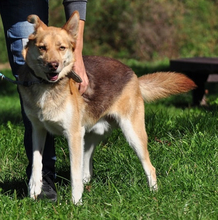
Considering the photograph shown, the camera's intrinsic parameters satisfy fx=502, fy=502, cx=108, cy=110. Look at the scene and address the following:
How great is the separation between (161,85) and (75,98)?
996 millimetres

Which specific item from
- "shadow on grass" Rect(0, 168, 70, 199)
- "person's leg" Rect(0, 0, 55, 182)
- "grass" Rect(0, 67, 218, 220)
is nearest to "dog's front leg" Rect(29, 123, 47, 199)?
"grass" Rect(0, 67, 218, 220)

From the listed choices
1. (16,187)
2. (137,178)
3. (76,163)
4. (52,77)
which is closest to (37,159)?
(76,163)

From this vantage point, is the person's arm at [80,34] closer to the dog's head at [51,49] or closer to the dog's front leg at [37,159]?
the dog's head at [51,49]

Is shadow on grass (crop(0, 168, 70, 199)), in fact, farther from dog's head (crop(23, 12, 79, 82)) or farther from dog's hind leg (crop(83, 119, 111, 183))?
dog's head (crop(23, 12, 79, 82))

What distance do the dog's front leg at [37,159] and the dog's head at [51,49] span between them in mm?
462

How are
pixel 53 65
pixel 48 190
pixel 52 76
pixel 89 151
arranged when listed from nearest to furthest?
pixel 53 65 < pixel 52 76 < pixel 48 190 < pixel 89 151

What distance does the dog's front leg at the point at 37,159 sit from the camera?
372cm

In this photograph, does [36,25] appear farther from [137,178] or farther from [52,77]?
[137,178]

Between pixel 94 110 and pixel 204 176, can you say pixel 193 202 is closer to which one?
pixel 204 176

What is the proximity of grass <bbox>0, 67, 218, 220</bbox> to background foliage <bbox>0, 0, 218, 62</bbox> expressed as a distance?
11.0m

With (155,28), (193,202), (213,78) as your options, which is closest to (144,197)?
(193,202)

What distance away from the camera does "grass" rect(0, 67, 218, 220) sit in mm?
3299

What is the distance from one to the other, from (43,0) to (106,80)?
80cm

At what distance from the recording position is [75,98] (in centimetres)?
374
